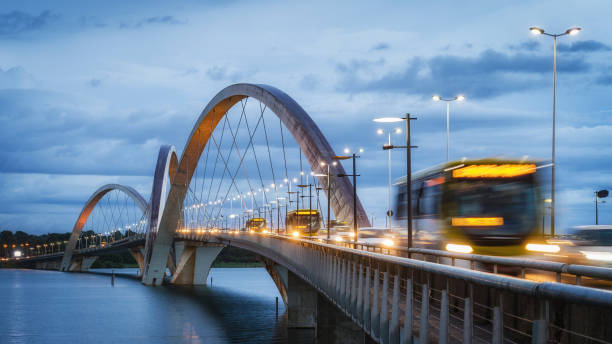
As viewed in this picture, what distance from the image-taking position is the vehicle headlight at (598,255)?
65.4 ft

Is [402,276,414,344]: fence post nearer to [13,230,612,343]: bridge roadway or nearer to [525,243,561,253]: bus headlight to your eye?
[13,230,612,343]: bridge roadway

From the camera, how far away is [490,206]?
81.6 feet

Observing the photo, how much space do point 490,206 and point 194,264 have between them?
9529 cm

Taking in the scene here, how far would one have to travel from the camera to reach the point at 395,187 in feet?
111

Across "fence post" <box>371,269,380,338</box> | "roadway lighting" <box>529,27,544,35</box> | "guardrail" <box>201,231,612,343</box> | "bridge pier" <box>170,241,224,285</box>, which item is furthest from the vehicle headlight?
"bridge pier" <box>170,241,224,285</box>

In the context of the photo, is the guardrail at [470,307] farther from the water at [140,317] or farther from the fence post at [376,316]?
the water at [140,317]

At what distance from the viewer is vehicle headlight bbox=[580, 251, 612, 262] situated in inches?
785

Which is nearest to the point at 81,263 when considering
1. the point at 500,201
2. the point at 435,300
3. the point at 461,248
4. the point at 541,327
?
the point at 461,248

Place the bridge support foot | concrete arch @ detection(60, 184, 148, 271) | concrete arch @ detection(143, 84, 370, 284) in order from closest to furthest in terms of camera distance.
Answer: the bridge support foot, concrete arch @ detection(143, 84, 370, 284), concrete arch @ detection(60, 184, 148, 271)

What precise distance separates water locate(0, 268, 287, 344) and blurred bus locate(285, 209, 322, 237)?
8.13 meters

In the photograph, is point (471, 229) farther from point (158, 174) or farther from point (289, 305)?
point (158, 174)

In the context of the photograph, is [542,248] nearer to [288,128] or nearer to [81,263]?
[288,128]

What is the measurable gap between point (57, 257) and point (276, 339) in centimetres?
16119

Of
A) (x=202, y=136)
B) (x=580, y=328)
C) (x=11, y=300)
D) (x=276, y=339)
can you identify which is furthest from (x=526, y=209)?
(x=11, y=300)
